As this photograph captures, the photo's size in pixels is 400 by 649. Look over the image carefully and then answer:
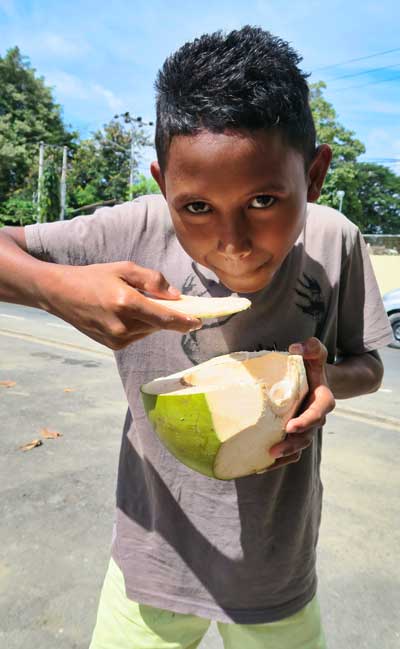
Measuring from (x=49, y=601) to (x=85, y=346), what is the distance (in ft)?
15.5

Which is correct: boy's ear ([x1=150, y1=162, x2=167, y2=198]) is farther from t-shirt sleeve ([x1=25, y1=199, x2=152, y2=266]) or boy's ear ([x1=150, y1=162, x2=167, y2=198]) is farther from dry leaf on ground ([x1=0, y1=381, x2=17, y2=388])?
dry leaf on ground ([x1=0, y1=381, x2=17, y2=388])

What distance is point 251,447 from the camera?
101 centimetres

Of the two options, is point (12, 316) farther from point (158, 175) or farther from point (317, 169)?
point (317, 169)

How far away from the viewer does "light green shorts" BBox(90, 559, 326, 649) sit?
1.15m

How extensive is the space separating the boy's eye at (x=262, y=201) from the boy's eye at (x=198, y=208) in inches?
3.1

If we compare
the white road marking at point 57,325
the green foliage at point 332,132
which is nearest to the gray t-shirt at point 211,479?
the white road marking at point 57,325

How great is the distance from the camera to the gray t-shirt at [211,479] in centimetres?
116

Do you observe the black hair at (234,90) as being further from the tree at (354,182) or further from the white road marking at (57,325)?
the tree at (354,182)

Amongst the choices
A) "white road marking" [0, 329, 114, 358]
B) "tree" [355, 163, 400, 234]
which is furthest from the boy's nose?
"tree" [355, 163, 400, 234]

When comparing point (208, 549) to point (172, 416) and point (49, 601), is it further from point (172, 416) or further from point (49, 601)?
point (49, 601)

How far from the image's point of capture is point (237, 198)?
2.82 ft

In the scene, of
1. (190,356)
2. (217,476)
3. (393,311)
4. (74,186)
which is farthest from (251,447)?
(74,186)

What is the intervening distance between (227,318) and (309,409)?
1.06ft

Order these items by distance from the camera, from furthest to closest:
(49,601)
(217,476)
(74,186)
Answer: (74,186) < (49,601) < (217,476)
